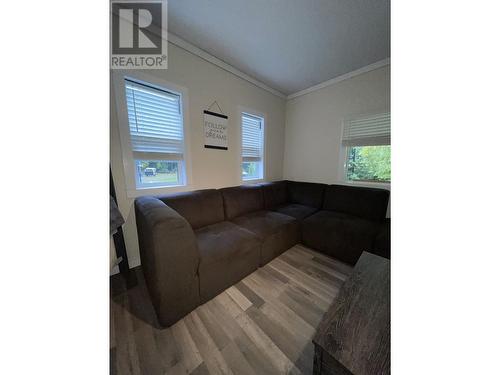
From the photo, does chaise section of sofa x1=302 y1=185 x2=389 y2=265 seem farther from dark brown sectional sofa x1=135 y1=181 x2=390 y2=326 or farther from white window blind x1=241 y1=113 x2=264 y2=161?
white window blind x1=241 y1=113 x2=264 y2=161

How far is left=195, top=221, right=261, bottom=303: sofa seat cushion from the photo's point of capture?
1.32 metres

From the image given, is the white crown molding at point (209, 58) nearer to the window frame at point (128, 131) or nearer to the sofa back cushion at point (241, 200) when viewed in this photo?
the window frame at point (128, 131)

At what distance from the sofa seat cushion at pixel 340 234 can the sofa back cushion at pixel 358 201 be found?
0.46 ft

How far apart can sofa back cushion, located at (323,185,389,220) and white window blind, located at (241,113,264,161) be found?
1365 mm

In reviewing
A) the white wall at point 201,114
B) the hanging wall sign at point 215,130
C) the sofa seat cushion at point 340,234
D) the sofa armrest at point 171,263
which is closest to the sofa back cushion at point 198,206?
the white wall at point 201,114

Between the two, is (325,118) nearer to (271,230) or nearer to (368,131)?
(368,131)

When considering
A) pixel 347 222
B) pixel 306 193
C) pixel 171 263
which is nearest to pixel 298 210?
pixel 306 193

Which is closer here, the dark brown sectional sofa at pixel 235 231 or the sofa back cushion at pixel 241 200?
the dark brown sectional sofa at pixel 235 231

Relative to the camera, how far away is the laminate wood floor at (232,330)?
3.10ft

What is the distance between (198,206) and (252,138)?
1.56 metres

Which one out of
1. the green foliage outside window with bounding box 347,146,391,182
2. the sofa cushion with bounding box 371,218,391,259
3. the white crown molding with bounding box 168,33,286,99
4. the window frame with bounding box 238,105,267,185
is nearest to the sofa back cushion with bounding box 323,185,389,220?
the green foliage outside window with bounding box 347,146,391,182
